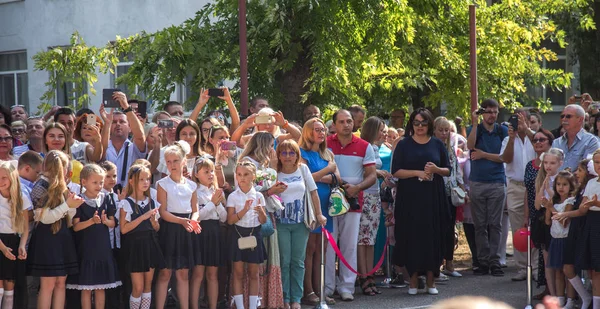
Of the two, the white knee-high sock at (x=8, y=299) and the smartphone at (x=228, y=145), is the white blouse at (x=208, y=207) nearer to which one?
the smartphone at (x=228, y=145)

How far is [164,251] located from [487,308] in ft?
21.4

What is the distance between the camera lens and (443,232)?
10664 millimetres

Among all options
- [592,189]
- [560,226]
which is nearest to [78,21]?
[560,226]

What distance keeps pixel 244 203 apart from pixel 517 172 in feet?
12.9

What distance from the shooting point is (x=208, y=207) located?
29.7ft

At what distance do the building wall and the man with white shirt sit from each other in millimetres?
9767

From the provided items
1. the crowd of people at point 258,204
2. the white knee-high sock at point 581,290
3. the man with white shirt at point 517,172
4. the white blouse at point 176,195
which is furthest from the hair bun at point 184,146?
the man with white shirt at point 517,172

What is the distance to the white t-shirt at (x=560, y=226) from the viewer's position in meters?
9.51

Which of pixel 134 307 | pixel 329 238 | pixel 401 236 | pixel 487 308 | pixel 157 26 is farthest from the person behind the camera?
pixel 157 26

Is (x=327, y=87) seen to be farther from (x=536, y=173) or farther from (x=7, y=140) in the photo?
(x=7, y=140)

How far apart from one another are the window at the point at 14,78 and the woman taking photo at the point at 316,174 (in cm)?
1575

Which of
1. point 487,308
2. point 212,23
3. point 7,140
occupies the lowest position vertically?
point 487,308

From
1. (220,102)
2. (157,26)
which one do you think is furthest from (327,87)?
(157,26)

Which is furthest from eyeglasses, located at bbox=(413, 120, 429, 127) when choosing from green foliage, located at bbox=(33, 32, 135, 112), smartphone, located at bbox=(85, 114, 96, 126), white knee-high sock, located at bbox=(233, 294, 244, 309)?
green foliage, located at bbox=(33, 32, 135, 112)
